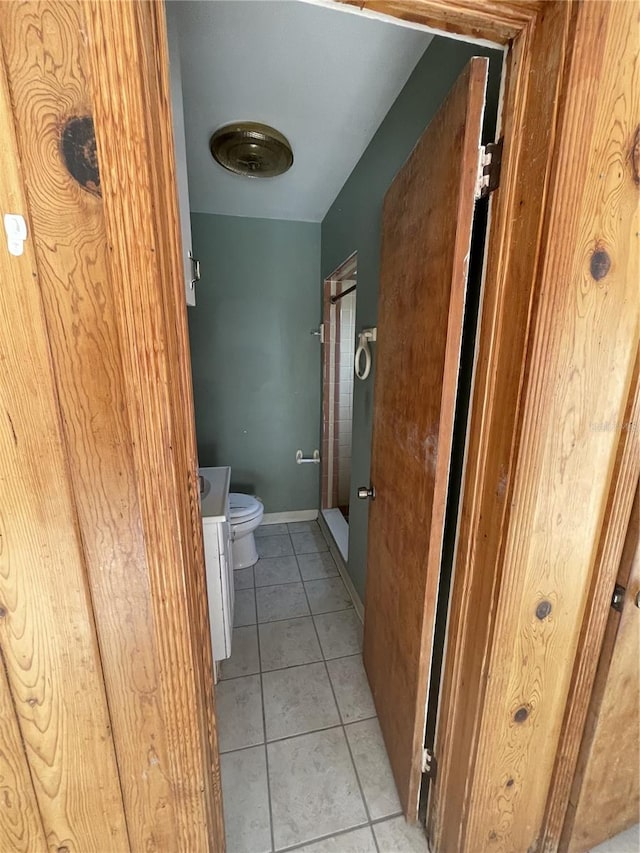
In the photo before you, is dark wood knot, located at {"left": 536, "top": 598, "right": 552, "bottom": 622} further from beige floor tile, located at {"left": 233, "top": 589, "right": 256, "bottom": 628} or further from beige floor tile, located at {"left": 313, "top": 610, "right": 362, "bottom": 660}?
beige floor tile, located at {"left": 233, "top": 589, "right": 256, "bottom": 628}

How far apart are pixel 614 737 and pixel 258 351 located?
2.63 meters

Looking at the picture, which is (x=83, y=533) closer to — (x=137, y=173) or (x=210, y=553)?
(x=137, y=173)

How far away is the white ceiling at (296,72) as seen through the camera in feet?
3.42

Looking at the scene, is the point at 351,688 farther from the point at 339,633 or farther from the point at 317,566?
the point at 317,566

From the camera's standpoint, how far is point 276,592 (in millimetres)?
2182

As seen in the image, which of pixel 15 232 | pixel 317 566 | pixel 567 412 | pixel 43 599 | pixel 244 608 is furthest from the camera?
pixel 317 566

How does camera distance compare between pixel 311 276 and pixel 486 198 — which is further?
pixel 311 276

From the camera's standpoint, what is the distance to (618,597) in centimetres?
83

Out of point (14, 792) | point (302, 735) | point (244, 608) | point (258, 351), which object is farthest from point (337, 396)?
point (14, 792)

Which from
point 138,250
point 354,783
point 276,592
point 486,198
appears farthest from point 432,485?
point 276,592

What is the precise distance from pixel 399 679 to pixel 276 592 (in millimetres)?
1157

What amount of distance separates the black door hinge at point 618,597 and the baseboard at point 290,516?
7.87ft

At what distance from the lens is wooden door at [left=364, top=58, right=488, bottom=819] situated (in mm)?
801

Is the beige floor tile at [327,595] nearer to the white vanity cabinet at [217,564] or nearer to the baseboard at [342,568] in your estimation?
the baseboard at [342,568]
